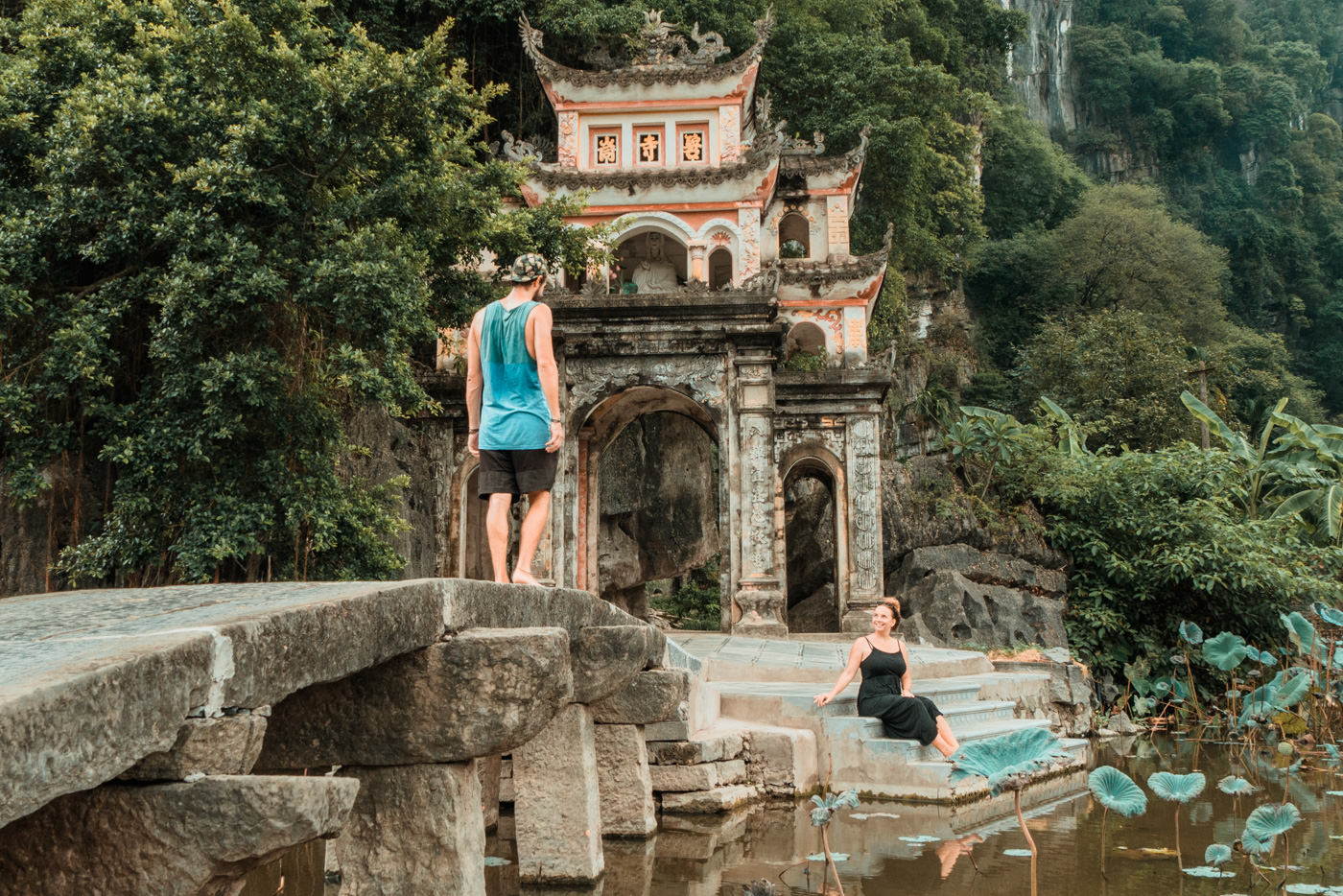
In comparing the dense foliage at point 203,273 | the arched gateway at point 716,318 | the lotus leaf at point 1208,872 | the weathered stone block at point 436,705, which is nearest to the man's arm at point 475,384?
the weathered stone block at point 436,705

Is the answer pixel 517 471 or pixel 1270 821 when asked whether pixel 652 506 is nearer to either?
pixel 517 471

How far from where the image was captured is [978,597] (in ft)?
60.2

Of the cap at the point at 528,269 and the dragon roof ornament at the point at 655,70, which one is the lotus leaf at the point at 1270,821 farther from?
the dragon roof ornament at the point at 655,70

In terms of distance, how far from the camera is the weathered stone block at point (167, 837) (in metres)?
2.20

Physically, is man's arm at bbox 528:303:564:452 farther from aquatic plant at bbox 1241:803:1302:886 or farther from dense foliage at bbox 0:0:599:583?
dense foliage at bbox 0:0:599:583

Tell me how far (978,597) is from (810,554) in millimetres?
4227

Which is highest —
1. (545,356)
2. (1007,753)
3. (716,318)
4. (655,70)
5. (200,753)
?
(655,70)

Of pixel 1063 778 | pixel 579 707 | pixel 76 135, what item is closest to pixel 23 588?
pixel 76 135

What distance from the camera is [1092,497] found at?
19609 millimetres

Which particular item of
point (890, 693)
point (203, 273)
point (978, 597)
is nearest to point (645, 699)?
point (890, 693)

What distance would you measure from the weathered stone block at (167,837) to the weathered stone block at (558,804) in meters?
2.91

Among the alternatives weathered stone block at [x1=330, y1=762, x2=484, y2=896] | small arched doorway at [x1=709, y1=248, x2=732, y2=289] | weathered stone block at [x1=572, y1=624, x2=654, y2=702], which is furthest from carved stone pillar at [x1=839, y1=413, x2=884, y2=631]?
weathered stone block at [x1=330, y1=762, x2=484, y2=896]

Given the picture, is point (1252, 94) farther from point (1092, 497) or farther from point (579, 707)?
point (579, 707)

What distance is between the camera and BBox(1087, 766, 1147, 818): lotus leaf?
4941mm
